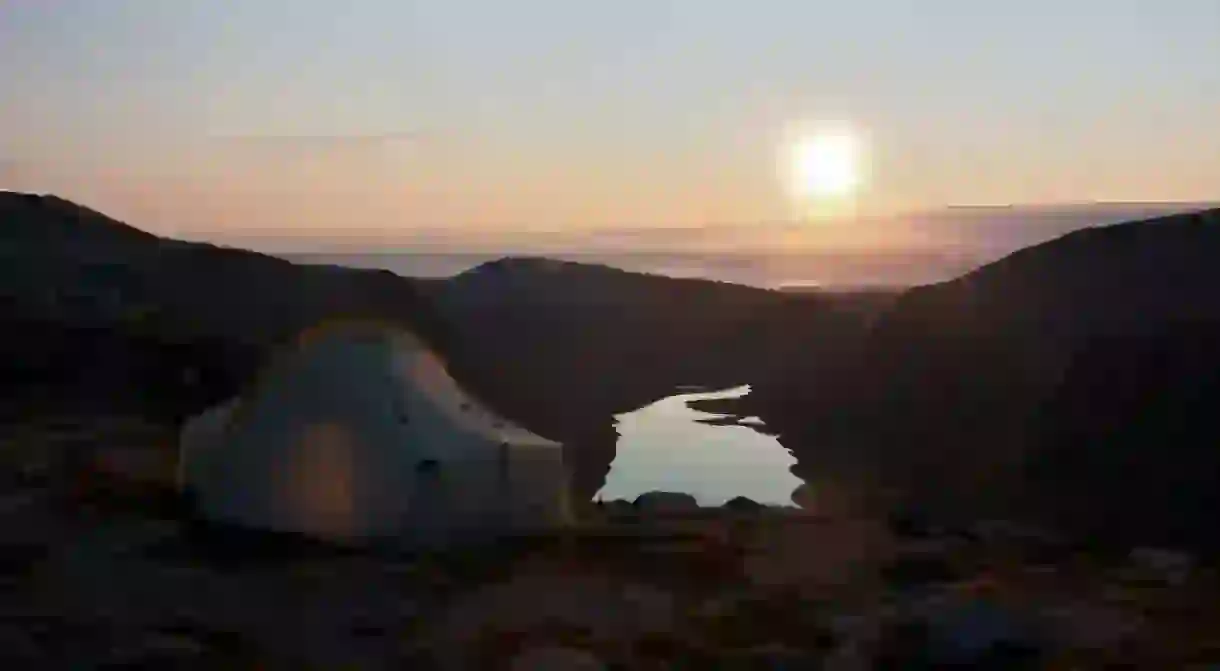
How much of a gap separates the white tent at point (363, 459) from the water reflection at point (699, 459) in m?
17.6

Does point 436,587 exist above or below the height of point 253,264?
below

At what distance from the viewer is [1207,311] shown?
32500 millimetres

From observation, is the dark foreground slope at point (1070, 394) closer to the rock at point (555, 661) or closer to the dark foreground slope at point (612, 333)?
the dark foreground slope at point (612, 333)

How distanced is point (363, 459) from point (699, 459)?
30.9 m

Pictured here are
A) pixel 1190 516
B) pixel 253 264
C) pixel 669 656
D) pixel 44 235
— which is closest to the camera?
pixel 669 656

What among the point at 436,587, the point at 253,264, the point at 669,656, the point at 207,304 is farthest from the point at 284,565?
the point at 253,264

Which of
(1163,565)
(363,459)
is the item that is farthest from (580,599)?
(1163,565)

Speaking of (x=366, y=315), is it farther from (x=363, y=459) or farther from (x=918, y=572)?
(x=918, y=572)

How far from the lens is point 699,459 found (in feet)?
140

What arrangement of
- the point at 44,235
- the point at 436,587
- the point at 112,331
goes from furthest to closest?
the point at 44,235, the point at 112,331, the point at 436,587

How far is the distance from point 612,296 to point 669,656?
2928 inches

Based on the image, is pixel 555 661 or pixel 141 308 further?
pixel 141 308

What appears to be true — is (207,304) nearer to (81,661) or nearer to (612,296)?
(612,296)

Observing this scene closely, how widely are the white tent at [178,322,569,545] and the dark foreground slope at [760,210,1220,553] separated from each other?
17.4m
